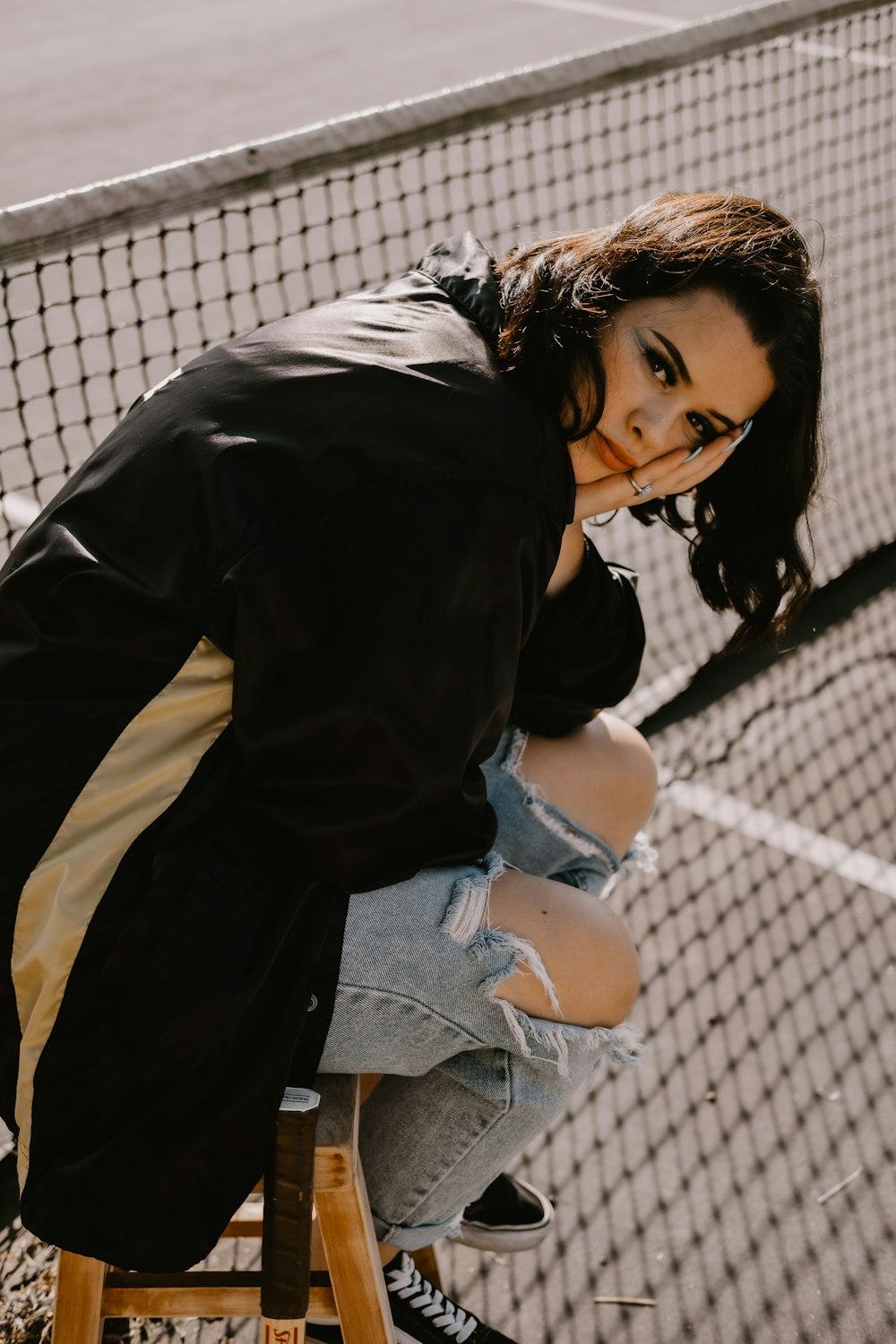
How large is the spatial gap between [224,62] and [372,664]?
36.8 feet

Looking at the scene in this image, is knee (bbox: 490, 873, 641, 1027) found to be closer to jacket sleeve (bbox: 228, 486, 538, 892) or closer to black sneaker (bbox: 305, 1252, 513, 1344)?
jacket sleeve (bbox: 228, 486, 538, 892)

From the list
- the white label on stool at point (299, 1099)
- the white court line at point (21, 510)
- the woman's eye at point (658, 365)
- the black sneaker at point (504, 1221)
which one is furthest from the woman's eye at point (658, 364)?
the white court line at point (21, 510)

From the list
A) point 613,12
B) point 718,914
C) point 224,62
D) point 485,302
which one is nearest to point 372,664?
point 485,302

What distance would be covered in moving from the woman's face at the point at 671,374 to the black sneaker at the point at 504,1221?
130 cm

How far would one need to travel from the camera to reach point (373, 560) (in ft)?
5.48

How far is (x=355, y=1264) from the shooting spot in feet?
6.19

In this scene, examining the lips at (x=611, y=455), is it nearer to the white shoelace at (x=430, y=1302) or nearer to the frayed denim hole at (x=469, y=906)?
the frayed denim hole at (x=469, y=906)

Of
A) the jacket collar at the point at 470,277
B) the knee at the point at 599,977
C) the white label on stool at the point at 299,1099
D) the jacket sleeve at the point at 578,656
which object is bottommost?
the knee at the point at 599,977

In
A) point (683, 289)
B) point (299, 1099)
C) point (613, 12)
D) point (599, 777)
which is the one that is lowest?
point (613, 12)

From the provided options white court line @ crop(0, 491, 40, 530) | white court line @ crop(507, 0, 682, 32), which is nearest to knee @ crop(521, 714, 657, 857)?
white court line @ crop(0, 491, 40, 530)

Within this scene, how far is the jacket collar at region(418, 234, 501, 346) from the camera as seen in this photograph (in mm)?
2004

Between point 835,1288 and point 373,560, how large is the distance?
1.65 meters

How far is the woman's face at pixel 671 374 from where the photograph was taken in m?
2.03

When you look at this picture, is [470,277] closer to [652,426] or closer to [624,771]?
[652,426]
